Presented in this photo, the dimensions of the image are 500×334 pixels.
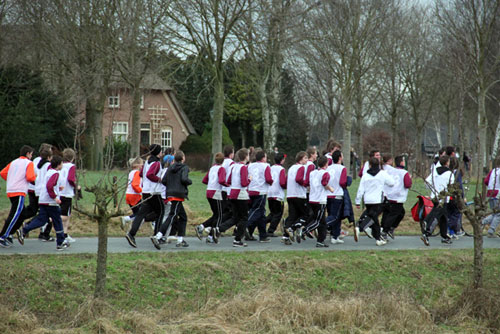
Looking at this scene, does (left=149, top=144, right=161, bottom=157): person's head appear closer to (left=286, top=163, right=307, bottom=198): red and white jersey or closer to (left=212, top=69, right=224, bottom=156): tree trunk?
(left=286, top=163, right=307, bottom=198): red and white jersey

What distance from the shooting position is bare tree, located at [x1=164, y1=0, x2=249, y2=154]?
78.3 ft

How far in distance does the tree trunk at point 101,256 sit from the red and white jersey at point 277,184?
571 cm

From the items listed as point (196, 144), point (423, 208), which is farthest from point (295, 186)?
point (196, 144)

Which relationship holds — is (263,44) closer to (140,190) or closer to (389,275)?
(140,190)

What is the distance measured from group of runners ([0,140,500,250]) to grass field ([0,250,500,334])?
139 centimetres

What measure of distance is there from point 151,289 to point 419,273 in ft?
15.7

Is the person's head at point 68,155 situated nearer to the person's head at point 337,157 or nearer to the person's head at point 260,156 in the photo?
the person's head at point 260,156

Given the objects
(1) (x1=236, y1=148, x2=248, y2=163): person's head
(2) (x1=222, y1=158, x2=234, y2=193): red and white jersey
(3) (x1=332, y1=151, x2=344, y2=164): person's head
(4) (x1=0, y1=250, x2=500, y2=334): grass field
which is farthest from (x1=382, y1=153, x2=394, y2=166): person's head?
(2) (x1=222, y1=158, x2=234, y2=193): red and white jersey

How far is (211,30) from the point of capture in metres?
24.0

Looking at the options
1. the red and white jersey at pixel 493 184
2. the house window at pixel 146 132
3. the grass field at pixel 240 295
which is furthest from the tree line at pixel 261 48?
the house window at pixel 146 132

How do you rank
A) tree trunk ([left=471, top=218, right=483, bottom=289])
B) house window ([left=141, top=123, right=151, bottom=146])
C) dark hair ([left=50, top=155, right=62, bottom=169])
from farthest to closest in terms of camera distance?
1. house window ([left=141, top=123, right=151, bottom=146])
2. dark hair ([left=50, top=155, right=62, bottom=169])
3. tree trunk ([left=471, top=218, right=483, bottom=289])

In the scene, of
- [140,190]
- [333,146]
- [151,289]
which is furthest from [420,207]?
[151,289]

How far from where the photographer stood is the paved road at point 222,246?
475 inches

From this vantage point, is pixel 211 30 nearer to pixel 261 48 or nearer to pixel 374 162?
pixel 261 48
